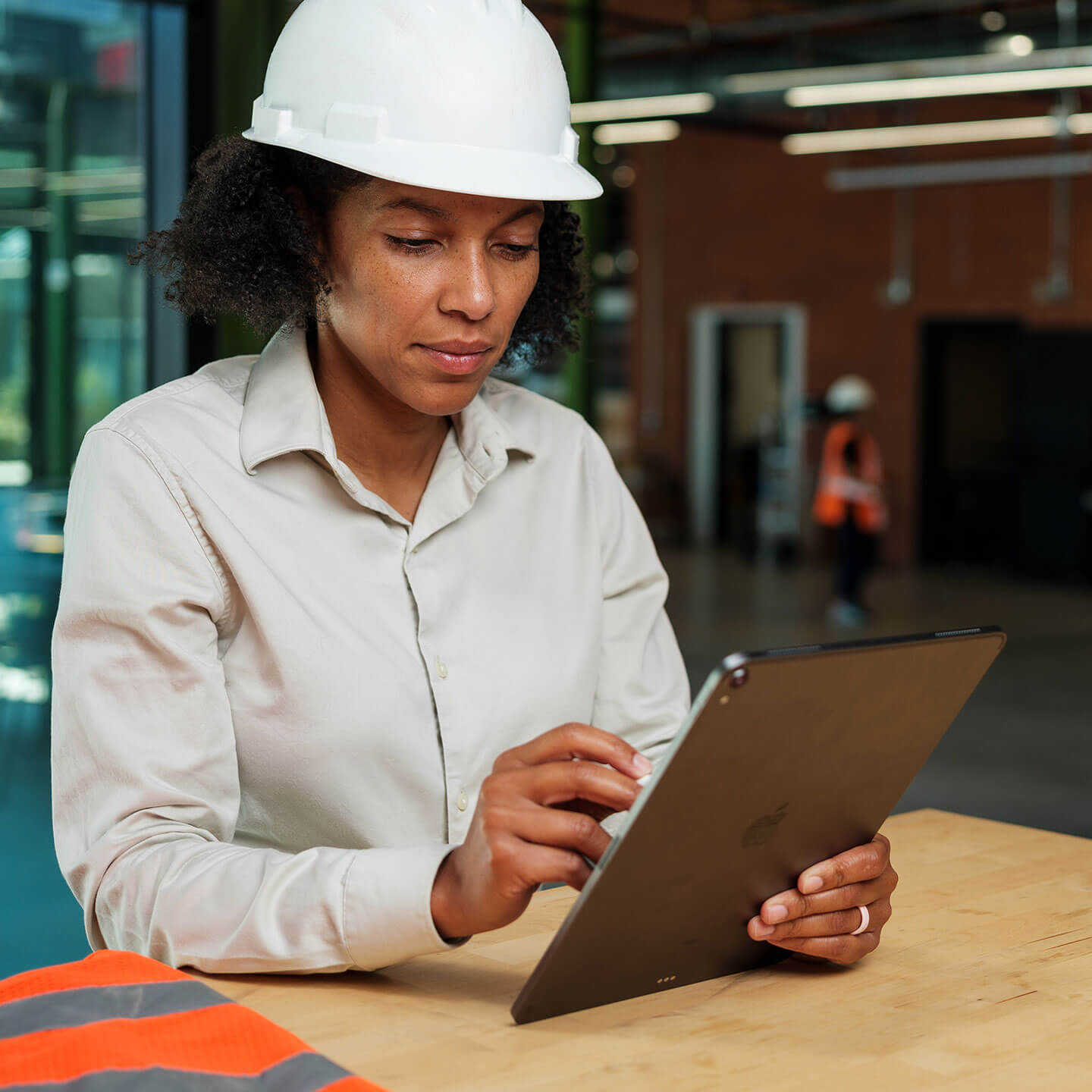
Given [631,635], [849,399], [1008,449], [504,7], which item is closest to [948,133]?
[849,399]

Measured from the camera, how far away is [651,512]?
52.5 ft

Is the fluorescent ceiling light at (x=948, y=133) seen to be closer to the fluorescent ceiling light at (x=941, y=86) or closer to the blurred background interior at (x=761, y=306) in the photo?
the blurred background interior at (x=761, y=306)

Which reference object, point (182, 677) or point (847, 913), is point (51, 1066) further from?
point (847, 913)

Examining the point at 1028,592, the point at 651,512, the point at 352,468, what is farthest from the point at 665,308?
the point at 352,468

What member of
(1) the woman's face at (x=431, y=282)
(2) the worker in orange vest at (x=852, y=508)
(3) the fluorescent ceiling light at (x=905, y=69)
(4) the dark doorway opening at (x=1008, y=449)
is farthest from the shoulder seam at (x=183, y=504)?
(4) the dark doorway opening at (x=1008, y=449)

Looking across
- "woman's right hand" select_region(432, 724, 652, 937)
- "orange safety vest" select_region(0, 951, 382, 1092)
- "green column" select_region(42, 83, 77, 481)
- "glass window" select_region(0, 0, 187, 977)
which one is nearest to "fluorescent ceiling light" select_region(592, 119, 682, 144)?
"glass window" select_region(0, 0, 187, 977)

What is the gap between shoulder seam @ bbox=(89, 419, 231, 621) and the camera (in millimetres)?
1342

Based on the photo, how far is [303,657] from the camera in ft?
4.51

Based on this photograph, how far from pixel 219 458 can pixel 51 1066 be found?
0.60m

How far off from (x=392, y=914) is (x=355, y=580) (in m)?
0.39

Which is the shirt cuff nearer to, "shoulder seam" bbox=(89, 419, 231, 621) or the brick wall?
"shoulder seam" bbox=(89, 419, 231, 621)

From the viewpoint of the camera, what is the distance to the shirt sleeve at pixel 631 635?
1.66m

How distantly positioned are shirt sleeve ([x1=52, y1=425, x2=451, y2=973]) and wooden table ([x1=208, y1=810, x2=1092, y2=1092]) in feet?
0.16

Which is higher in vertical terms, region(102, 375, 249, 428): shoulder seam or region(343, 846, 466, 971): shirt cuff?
region(102, 375, 249, 428): shoulder seam
